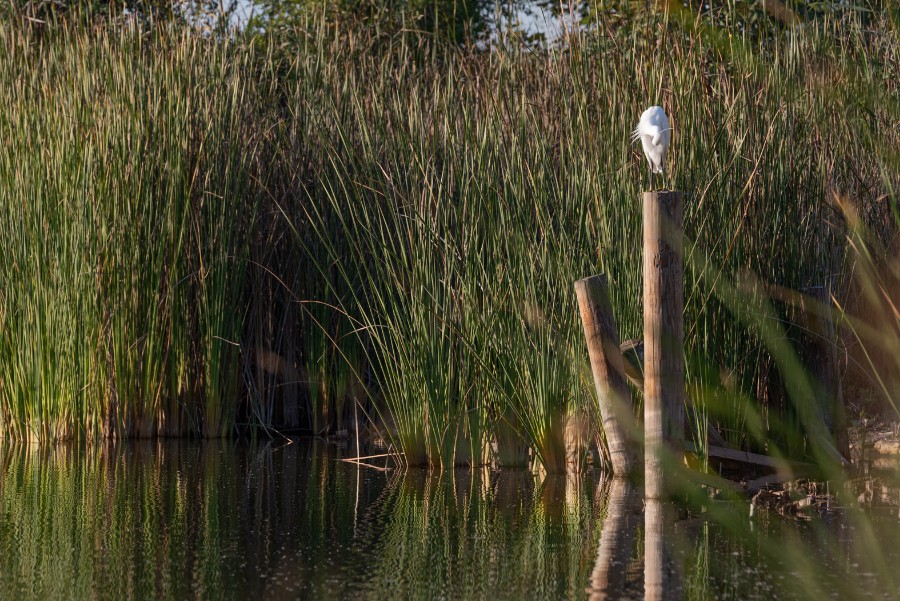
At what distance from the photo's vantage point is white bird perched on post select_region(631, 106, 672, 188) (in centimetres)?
418

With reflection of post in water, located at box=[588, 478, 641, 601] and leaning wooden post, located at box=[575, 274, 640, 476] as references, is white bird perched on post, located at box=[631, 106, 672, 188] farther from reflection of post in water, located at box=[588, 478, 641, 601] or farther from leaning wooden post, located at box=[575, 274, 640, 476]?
reflection of post in water, located at box=[588, 478, 641, 601]

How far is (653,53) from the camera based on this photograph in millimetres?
5102

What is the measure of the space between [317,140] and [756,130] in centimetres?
263

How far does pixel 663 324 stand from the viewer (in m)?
4.05

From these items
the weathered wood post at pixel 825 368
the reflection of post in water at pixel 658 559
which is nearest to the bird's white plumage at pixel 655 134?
the weathered wood post at pixel 825 368

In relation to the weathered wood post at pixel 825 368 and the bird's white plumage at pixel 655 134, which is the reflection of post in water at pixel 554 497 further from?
the bird's white plumage at pixel 655 134

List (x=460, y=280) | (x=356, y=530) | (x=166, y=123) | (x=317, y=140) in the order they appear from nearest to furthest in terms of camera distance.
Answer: (x=356, y=530), (x=460, y=280), (x=166, y=123), (x=317, y=140)

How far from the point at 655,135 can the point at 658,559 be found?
4.86ft

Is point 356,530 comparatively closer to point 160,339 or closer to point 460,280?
point 460,280

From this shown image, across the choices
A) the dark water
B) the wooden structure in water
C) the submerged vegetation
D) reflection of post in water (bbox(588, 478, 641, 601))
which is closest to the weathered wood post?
the wooden structure in water

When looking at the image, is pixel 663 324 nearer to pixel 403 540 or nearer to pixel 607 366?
pixel 607 366

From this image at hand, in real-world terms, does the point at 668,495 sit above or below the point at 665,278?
below

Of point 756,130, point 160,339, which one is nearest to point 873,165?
point 756,130

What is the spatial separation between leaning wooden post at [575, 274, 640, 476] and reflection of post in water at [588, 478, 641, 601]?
0.15 metres
